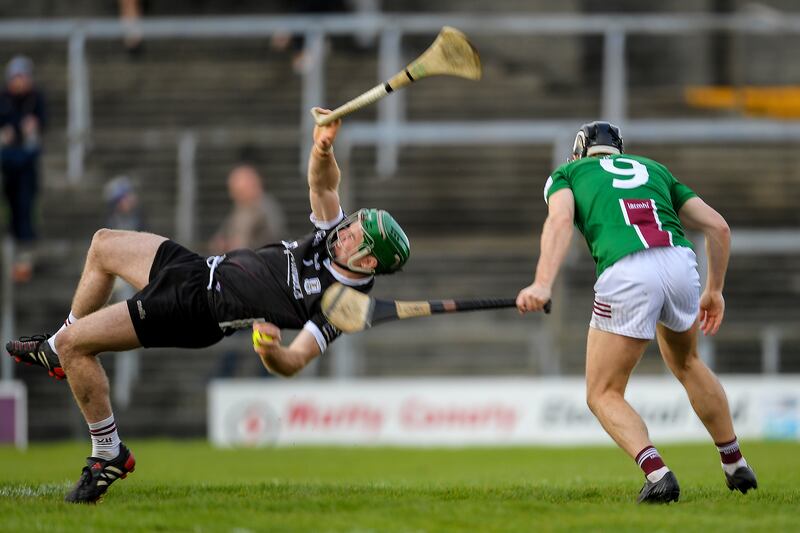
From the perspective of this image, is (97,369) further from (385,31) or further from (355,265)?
(385,31)

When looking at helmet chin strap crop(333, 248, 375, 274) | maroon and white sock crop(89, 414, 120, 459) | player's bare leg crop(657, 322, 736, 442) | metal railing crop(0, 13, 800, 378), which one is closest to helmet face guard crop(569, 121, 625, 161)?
player's bare leg crop(657, 322, 736, 442)

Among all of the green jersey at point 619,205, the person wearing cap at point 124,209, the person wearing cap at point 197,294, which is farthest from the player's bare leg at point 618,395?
the person wearing cap at point 124,209

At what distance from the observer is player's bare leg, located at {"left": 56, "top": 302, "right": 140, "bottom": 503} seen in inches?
338

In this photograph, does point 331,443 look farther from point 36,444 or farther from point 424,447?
point 36,444

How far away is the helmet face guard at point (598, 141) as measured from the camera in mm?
9109

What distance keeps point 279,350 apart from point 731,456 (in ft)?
9.67

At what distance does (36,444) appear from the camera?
58.0ft

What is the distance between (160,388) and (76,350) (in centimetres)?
983

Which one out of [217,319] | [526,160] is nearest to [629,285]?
[217,319]

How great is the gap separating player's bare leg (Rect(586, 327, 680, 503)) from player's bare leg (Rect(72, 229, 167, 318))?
272 centimetres

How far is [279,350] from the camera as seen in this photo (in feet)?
26.2

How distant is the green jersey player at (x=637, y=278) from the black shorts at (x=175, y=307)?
1980 millimetres

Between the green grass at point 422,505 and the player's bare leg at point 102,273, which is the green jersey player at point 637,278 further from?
the player's bare leg at point 102,273

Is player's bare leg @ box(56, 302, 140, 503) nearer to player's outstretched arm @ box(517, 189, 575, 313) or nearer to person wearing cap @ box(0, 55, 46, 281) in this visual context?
player's outstretched arm @ box(517, 189, 575, 313)
